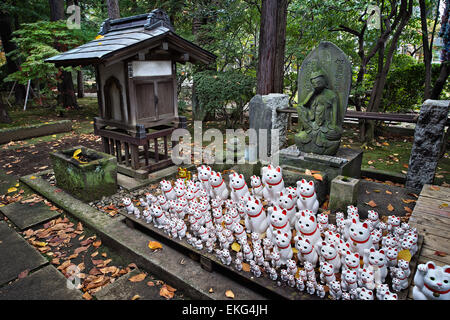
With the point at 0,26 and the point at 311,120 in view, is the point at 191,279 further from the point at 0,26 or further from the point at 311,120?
the point at 0,26

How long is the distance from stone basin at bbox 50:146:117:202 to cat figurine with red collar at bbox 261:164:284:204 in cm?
338

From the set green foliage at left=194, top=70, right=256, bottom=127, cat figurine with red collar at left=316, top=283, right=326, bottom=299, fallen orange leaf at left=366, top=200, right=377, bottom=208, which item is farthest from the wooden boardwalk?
green foliage at left=194, top=70, right=256, bottom=127

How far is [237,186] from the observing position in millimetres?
4383

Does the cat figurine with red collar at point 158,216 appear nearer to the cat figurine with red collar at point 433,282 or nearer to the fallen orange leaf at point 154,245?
the fallen orange leaf at point 154,245

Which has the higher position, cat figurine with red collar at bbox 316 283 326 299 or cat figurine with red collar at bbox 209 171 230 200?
cat figurine with red collar at bbox 209 171 230 200

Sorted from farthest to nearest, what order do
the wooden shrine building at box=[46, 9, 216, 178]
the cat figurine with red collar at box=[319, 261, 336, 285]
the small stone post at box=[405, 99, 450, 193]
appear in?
the wooden shrine building at box=[46, 9, 216, 178] < the small stone post at box=[405, 99, 450, 193] < the cat figurine with red collar at box=[319, 261, 336, 285]

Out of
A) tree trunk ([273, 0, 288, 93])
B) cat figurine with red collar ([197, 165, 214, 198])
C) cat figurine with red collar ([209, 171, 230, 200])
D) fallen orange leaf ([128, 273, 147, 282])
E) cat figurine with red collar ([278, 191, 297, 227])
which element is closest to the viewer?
fallen orange leaf ([128, 273, 147, 282])

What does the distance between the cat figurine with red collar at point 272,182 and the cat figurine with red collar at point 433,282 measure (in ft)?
6.85

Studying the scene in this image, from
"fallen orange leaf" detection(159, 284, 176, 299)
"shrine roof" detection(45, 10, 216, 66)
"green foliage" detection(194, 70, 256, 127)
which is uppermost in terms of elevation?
"shrine roof" detection(45, 10, 216, 66)

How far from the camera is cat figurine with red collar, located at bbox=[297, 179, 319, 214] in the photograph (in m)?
4.05

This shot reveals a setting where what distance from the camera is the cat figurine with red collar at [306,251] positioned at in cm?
307

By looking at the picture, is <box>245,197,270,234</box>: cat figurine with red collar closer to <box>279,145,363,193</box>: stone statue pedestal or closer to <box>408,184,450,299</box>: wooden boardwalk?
<box>408,184,450,299</box>: wooden boardwalk

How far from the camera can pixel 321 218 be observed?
378cm

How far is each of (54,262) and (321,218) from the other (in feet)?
13.0
